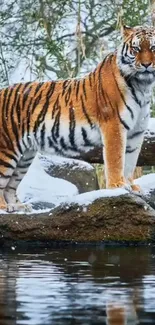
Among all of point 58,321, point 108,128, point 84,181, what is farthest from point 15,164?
point 58,321

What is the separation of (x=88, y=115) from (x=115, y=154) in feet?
1.95

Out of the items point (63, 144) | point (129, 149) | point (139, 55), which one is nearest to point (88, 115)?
point (63, 144)

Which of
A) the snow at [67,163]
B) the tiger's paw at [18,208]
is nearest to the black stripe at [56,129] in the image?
the tiger's paw at [18,208]

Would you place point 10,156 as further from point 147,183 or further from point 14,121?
point 147,183

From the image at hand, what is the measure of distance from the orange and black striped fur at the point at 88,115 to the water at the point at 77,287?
4.85ft

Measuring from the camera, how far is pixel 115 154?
9477 millimetres

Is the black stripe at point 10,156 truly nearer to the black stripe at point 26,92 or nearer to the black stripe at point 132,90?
the black stripe at point 26,92

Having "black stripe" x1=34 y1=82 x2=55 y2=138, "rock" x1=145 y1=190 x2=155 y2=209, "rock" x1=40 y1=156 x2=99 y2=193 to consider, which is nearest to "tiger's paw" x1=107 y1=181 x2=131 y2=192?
"rock" x1=145 y1=190 x2=155 y2=209

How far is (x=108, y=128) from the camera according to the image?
957cm

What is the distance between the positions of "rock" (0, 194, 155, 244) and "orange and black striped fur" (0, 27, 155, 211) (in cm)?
62

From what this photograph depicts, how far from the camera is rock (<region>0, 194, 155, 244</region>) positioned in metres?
8.86

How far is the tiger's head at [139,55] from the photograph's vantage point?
9570 millimetres

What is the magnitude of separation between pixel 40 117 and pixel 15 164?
525mm

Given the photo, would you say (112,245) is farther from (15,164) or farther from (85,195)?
(15,164)
